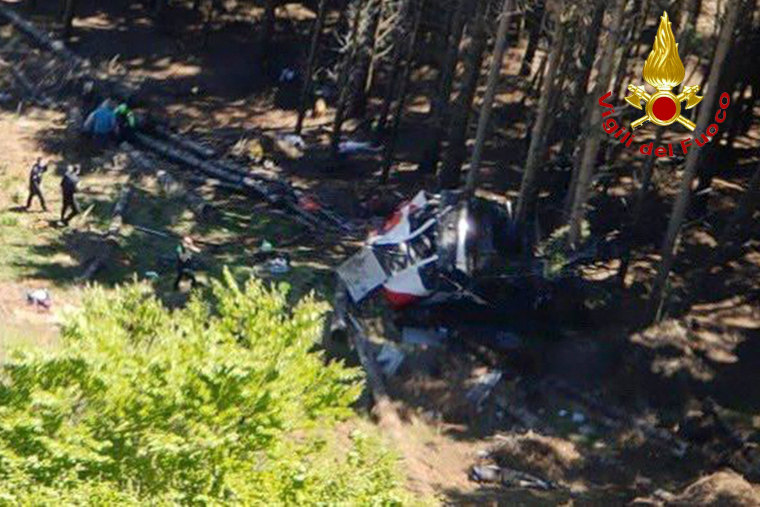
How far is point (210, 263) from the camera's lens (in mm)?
25359

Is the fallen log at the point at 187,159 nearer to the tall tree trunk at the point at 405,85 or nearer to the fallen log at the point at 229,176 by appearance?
the fallen log at the point at 229,176

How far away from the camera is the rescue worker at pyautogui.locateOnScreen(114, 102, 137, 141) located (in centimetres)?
3238

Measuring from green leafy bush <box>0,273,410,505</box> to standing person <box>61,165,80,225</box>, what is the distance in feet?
47.7

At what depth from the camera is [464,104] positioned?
30.4m

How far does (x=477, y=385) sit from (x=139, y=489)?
40.6 ft

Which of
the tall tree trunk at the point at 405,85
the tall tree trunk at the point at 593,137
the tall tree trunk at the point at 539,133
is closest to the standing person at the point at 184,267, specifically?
the tall tree trunk at the point at 539,133

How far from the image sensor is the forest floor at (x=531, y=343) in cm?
2011

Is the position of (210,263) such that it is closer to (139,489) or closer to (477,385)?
(477,385)

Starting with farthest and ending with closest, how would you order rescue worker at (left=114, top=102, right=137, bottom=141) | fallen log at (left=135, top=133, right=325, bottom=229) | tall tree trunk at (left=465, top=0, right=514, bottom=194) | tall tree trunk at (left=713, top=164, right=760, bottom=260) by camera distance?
1. rescue worker at (left=114, top=102, right=137, bottom=141)
2. fallen log at (left=135, top=133, right=325, bottom=229)
3. tall tree trunk at (left=465, top=0, right=514, bottom=194)
4. tall tree trunk at (left=713, top=164, right=760, bottom=260)

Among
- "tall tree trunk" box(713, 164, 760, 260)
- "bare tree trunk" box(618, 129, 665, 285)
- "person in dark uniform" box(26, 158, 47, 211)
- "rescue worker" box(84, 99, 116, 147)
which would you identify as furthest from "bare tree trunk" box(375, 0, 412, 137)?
"tall tree trunk" box(713, 164, 760, 260)

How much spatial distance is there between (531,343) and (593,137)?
4738 mm

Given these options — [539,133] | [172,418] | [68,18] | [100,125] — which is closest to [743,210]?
[539,133]

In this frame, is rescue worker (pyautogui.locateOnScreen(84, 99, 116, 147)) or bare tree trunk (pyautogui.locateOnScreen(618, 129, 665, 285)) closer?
bare tree trunk (pyautogui.locateOnScreen(618, 129, 665, 285))

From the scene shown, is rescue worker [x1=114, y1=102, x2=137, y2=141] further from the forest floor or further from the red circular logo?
the red circular logo
